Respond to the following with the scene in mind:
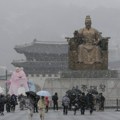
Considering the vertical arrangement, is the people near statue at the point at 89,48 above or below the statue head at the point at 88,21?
below

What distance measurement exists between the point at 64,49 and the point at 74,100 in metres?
70.7

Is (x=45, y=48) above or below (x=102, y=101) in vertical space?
above

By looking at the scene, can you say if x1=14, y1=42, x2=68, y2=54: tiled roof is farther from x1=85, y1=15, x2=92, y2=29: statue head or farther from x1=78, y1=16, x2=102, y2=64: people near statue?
x1=78, y1=16, x2=102, y2=64: people near statue

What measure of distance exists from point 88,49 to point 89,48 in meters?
0.09

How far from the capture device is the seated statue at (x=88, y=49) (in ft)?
108

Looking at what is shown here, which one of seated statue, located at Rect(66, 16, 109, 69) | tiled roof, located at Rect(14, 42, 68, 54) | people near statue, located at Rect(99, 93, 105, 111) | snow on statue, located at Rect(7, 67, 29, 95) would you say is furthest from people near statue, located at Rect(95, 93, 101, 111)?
tiled roof, located at Rect(14, 42, 68, 54)

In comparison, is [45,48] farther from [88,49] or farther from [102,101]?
[102,101]

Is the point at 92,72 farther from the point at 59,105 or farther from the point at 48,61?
the point at 48,61

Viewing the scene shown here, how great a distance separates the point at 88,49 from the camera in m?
32.8

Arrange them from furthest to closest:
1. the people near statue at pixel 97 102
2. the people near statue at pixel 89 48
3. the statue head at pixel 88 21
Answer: the statue head at pixel 88 21 < the people near statue at pixel 89 48 < the people near statue at pixel 97 102

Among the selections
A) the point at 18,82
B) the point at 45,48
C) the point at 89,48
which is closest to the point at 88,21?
the point at 89,48

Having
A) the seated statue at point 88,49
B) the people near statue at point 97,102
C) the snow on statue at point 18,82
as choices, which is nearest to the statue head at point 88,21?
the seated statue at point 88,49

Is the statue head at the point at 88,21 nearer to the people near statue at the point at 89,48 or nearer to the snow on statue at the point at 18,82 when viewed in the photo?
the people near statue at the point at 89,48

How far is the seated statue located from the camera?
108ft
